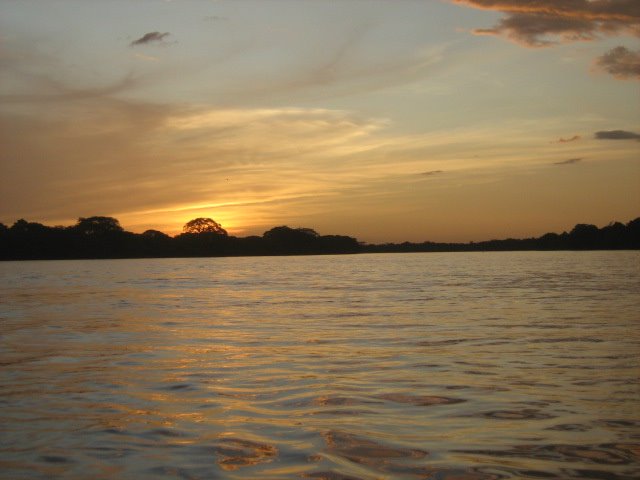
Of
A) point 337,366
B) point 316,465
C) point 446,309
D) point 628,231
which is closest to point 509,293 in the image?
point 446,309

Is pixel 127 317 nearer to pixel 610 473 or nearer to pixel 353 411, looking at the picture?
pixel 353 411

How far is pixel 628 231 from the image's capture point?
192125 mm

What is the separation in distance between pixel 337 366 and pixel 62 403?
5352 millimetres

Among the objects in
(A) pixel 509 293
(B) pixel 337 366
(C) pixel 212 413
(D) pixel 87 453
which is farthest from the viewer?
(A) pixel 509 293

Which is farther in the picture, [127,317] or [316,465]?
[127,317]

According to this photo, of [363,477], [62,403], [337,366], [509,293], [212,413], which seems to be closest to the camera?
[363,477]

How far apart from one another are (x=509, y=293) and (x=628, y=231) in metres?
175

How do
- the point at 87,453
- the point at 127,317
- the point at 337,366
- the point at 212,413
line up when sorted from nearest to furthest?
the point at 87,453 → the point at 212,413 → the point at 337,366 → the point at 127,317

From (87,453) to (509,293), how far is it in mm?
30975

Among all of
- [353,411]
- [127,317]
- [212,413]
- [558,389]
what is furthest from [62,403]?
[127,317]

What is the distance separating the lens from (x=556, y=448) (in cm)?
776

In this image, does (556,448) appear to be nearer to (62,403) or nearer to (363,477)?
(363,477)

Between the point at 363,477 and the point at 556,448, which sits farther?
the point at 556,448

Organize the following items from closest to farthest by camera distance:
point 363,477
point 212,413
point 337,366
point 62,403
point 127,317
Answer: point 363,477 → point 212,413 → point 62,403 → point 337,366 → point 127,317
